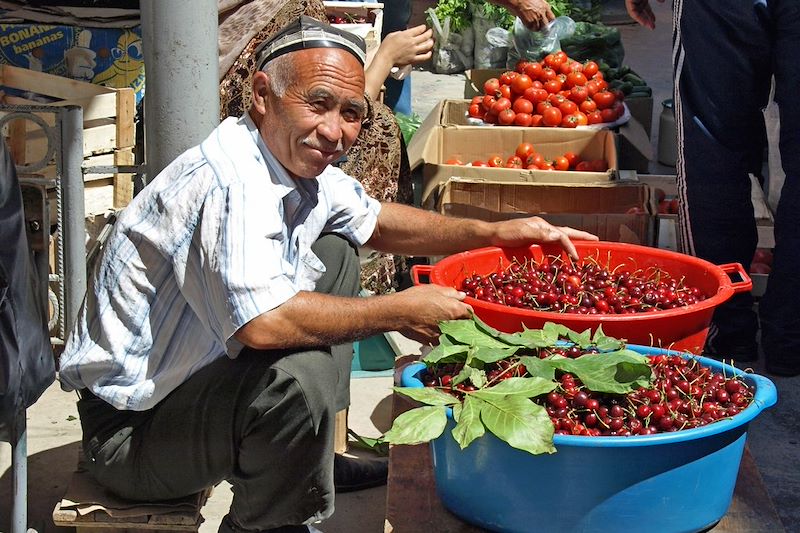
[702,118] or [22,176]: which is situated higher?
[702,118]

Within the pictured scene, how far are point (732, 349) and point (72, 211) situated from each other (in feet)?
8.08

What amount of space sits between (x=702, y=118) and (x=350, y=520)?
204 centimetres

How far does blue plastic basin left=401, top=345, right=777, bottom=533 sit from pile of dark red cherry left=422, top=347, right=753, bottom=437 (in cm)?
5

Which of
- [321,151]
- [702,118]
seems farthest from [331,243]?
[702,118]

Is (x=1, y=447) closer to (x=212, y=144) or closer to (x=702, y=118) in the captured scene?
(x=212, y=144)

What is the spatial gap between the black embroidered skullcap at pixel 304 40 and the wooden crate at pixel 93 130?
1622 mm

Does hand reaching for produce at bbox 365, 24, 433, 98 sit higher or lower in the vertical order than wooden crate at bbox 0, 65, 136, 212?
higher

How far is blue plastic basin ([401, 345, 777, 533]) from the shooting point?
2.11m

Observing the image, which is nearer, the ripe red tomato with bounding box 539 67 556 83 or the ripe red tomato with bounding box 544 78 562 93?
the ripe red tomato with bounding box 544 78 562 93

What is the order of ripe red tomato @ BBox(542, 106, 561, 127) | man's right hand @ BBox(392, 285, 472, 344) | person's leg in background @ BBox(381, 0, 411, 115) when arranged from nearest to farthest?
man's right hand @ BBox(392, 285, 472, 344)
ripe red tomato @ BBox(542, 106, 561, 127)
person's leg in background @ BBox(381, 0, 411, 115)

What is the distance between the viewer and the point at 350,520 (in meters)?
3.11

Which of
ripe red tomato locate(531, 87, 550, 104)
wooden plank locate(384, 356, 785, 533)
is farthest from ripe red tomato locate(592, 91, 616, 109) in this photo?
wooden plank locate(384, 356, 785, 533)

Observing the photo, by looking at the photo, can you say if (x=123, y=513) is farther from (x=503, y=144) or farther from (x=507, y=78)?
(x=507, y=78)

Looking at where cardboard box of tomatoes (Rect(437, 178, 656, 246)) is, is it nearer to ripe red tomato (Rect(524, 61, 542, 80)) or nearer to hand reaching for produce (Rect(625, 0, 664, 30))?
hand reaching for produce (Rect(625, 0, 664, 30))
